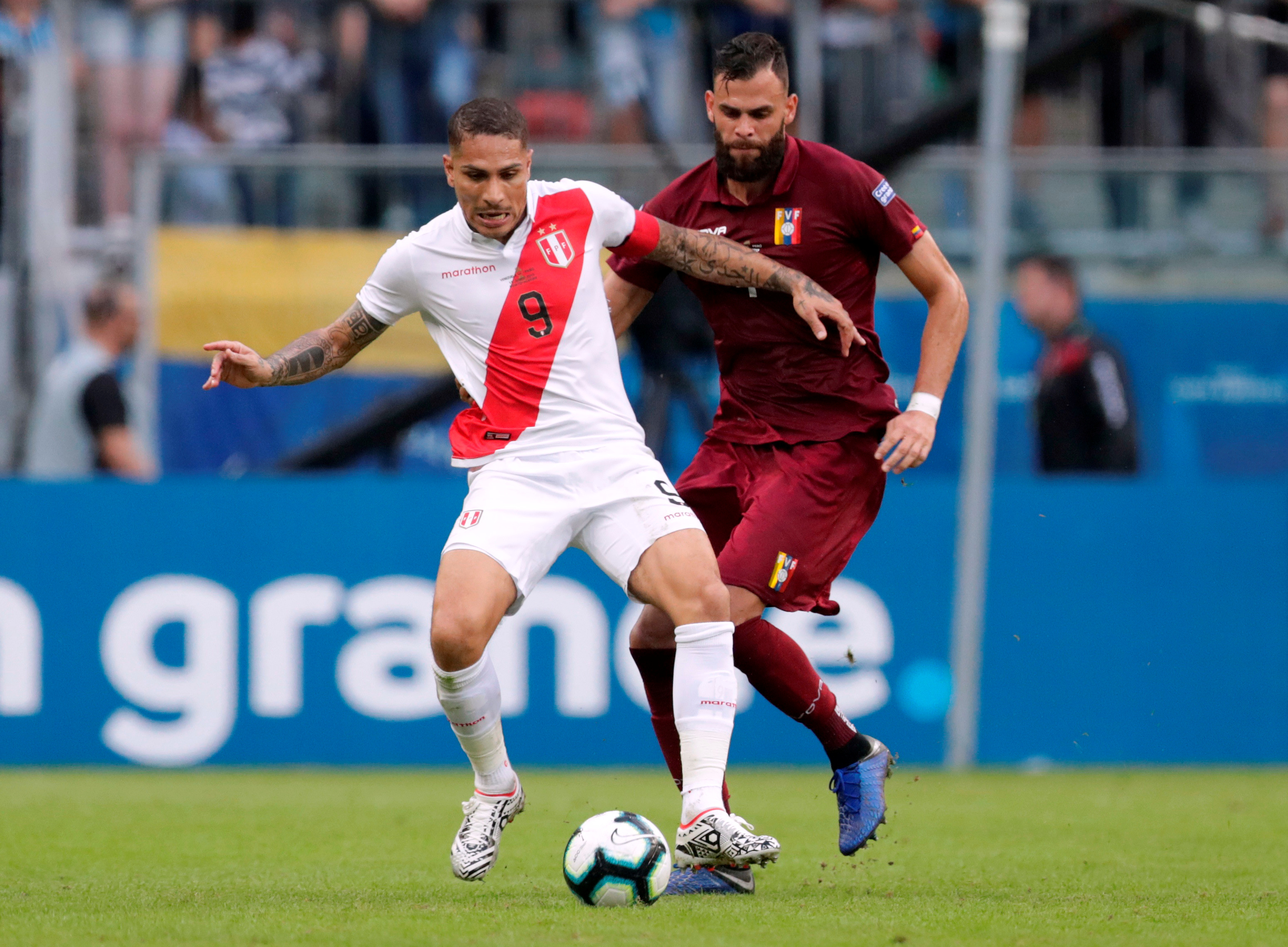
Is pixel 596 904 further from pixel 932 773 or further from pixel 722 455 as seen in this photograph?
pixel 932 773

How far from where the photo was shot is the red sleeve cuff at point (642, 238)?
6.03 metres

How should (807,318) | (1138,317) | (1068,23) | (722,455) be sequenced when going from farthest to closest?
(1068,23) < (1138,317) < (722,455) < (807,318)

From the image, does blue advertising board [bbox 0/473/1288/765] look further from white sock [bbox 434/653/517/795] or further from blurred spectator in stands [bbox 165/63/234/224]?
white sock [bbox 434/653/517/795]

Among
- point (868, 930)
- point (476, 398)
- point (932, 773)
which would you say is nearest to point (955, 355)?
point (476, 398)

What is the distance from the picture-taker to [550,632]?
10250 mm

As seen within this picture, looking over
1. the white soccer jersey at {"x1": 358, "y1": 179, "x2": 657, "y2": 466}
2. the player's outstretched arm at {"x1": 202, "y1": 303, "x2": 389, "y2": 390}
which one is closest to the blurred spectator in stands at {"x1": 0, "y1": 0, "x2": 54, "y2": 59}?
the player's outstretched arm at {"x1": 202, "y1": 303, "x2": 389, "y2": 390}

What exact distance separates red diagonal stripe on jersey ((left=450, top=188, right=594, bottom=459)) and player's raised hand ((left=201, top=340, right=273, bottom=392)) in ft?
2.26

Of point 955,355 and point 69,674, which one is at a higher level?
point 955,355

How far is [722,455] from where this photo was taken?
641cm

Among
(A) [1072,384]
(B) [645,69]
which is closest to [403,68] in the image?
(B) [645,69]

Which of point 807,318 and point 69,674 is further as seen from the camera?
point 69,674

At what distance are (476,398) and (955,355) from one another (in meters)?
1.58

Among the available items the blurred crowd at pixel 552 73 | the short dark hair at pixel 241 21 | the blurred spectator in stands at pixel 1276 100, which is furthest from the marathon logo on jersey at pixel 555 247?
the blurred spectator in stands at pixel 1276 100

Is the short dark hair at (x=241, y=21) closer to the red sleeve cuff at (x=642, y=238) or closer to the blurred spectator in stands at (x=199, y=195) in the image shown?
the blurred spectator in stands at (x=199, y=195)
